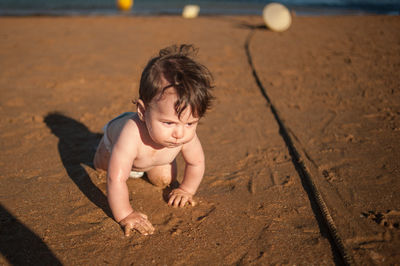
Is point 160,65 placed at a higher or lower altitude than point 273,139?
higher

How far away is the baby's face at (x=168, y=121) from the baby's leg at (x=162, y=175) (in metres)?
0.62

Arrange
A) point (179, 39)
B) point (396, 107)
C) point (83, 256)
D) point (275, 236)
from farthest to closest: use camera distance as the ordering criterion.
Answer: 1. point (179, 39)
2. point (396, 107)
3. point (275, 236)
4. point (83, 256)

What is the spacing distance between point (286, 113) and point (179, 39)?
15.9ft

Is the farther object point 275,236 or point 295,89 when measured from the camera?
point 295,89

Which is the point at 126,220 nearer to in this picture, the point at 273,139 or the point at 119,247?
the point at 119,247

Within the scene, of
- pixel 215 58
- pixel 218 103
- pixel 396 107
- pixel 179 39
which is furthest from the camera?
pixel 179 39

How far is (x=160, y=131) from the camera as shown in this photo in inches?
81.1

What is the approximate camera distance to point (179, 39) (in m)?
8.24

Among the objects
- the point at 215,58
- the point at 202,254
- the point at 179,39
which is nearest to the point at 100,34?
the point at 179,39

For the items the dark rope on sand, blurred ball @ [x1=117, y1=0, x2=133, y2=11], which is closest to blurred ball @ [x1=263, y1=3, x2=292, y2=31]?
the dark rope on sand

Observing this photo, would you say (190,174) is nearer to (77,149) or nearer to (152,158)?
(152,158)

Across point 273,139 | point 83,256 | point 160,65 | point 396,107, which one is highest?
point 160,65

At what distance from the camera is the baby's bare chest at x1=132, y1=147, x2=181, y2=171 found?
8.05ft

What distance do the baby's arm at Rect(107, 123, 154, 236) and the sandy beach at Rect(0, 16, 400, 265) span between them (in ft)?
0.26
